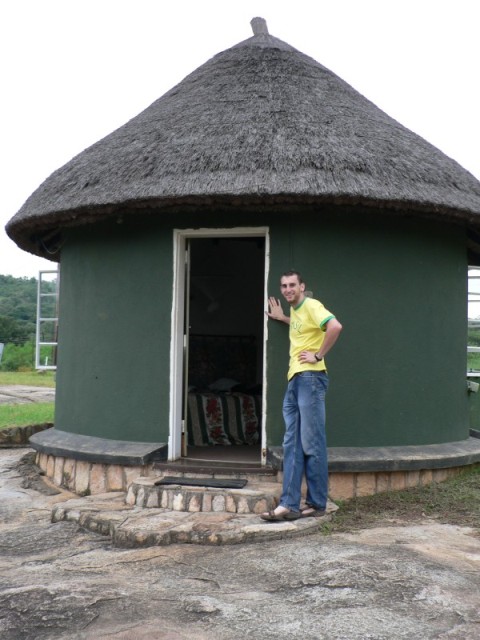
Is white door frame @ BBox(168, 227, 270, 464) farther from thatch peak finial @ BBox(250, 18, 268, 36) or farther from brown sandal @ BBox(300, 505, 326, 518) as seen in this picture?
thatch peak finial @ BBox(250, 18, 268, 36)

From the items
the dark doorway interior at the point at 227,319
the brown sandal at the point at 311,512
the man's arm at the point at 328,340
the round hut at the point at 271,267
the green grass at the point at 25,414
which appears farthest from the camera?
the green grass at the point at 25,414

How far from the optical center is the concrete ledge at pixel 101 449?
5.84 metres

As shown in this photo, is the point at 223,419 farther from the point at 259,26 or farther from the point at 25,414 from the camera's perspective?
the point at 25,414

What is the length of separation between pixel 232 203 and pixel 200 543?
2.52 metres

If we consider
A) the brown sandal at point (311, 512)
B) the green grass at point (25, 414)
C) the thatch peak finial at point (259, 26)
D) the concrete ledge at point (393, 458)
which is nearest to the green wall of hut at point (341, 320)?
the concrete ledge at point (393, 458)

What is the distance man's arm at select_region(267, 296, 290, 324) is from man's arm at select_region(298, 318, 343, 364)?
0.78 m

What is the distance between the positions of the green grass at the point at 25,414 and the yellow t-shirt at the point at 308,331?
6.51 meters

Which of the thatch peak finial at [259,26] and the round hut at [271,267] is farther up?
the thatch peak finial at [259,26]

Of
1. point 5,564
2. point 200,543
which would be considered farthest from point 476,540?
point 5,564

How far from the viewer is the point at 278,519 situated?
4.85 metres

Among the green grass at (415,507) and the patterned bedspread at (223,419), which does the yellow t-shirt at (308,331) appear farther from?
the patterned bedspread at (223,419)

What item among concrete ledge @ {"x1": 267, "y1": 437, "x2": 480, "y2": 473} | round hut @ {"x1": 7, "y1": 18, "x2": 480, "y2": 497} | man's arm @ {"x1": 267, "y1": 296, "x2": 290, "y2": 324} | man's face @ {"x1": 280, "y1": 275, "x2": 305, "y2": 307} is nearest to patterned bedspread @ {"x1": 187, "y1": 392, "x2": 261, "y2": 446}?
round hut @ {"x1": 7, "y1": 18, "x2": 480, "y2": 497}

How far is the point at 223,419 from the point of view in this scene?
24.2ft

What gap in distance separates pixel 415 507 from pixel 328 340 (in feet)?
4.86
